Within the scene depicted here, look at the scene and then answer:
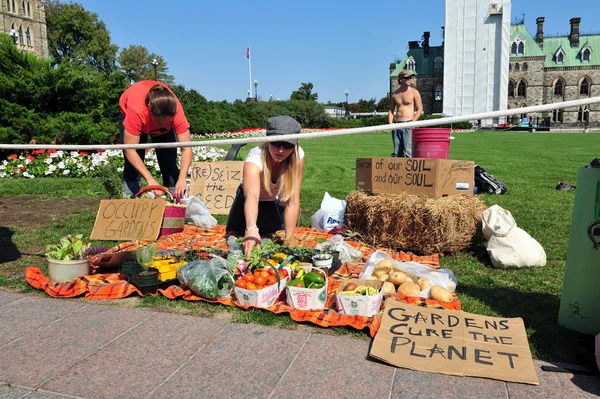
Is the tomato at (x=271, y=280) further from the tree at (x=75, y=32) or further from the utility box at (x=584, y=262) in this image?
the tree at (x=75, y=32)

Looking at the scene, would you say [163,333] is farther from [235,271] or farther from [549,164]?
[549,164]

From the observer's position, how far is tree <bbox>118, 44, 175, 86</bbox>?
67.8m

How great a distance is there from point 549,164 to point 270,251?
12.9m

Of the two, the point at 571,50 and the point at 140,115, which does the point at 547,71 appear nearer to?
the point at 571,50

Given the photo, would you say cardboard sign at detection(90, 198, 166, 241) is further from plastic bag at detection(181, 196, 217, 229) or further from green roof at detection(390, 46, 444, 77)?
green roof at detection(390, 46, 444, 77)

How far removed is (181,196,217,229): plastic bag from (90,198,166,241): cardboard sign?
0.85 metres

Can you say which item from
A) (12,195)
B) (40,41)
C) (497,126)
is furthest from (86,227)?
(40,41)

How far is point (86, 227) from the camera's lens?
6219mm

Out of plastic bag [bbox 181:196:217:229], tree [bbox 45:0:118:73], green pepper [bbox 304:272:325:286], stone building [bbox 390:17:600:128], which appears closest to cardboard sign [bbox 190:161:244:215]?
plastic bag [bbox 181:196:217:229]

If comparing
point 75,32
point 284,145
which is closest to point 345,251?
point 284,145

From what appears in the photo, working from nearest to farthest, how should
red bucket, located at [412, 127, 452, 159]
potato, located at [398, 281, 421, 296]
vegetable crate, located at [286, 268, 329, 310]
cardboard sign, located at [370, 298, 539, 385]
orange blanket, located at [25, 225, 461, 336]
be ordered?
cardboard sign, located at [370, 298, 539, 385] → orange blanket, located at [25, 225, 461, 336] → vegetable crate, located at [286, 268, 329, 310] → potato, located at [398, 281, 421, 296] → red bucket, located at [412, 127, 452, 159]

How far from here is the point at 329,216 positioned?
6160mm

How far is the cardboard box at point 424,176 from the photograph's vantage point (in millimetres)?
5293

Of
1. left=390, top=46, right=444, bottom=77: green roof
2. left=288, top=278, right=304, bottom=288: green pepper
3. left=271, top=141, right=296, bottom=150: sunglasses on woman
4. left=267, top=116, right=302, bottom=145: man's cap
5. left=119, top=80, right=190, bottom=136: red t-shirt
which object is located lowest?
left=288, top=278, right=304, bottom=288: green pepper
